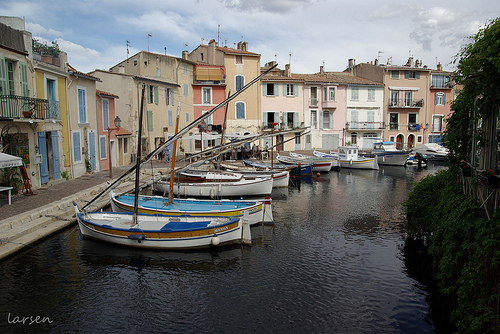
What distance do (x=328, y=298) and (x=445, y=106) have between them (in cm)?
5449

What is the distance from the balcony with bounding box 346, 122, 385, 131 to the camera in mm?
52469

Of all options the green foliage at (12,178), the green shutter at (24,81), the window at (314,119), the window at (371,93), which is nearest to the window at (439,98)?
the window at (371,93)

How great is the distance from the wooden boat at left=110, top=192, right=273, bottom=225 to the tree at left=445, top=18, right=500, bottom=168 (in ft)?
26.7

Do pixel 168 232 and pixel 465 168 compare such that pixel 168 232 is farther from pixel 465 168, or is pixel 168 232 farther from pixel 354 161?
pixel 354 161

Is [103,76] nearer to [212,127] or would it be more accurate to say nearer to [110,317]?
[212,127]

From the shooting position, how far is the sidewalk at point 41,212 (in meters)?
13.0

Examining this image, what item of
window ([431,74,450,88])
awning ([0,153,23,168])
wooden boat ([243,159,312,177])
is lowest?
wooden boat ([243,159,312,177])

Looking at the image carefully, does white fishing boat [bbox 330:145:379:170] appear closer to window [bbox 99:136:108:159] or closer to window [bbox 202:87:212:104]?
window [bbox 202:87:212:104]

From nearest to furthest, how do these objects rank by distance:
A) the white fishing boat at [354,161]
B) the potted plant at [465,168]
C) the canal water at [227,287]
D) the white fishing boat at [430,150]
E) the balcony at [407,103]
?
the potted plant at [465,168]
the canal water at [227,287]
the white fishing boat at [354,161]
the white fishing boat at [430,150]
the balcony at [407,103]

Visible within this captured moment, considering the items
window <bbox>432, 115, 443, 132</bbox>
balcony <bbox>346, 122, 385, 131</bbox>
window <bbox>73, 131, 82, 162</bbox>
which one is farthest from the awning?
window <bbox>432, 115, 443, 132</bbox>

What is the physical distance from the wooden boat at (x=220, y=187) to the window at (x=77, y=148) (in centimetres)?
567

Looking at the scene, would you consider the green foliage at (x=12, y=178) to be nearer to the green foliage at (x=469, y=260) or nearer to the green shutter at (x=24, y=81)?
the green shutter at (x=24, y=81)

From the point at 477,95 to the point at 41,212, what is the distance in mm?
15385

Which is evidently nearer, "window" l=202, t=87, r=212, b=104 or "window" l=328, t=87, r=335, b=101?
"window" l=202, t=87, r=212, b=104
